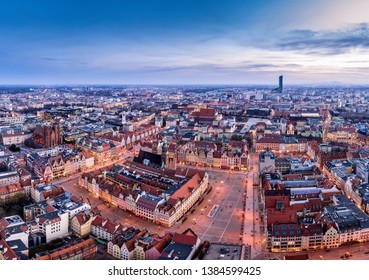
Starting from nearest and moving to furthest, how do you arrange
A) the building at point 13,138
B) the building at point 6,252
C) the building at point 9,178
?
the building at point 6,252, the building at point 9,178, the building at point 13,138

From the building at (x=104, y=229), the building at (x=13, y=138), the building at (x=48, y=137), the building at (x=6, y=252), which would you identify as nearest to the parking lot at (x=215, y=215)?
the building at (x=104, y=229)

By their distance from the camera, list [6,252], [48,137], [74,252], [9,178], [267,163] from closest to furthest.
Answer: [6,252] < [74,252] < [9,178] < [267,163] < [48,137]

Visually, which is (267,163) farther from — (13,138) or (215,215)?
(13,138)

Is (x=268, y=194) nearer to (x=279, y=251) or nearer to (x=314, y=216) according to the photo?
(x=314, y=216)

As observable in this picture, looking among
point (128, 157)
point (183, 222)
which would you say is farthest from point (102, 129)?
point (183, 222)

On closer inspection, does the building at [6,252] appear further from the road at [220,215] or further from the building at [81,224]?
the road at [220,215]

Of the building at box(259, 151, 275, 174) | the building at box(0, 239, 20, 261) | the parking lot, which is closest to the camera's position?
the building at box(0, 239, 20, 261)

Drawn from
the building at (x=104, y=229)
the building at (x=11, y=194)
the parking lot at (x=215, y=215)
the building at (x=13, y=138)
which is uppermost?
the building at (x=13, y=138)

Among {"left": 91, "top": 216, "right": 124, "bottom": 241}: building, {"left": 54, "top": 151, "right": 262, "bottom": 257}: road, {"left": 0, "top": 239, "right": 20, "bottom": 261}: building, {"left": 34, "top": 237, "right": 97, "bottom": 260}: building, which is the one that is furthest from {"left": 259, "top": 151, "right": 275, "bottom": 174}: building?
{"left": 0, "top": 239, "right": 20, "bottom": 261}: building

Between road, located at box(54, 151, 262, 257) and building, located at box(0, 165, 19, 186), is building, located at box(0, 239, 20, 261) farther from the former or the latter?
building, located at box(0, 165, 19, 186)

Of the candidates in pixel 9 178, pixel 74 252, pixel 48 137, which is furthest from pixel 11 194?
pixel 48 137

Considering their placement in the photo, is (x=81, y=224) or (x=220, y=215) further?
(x=220, y=215)
